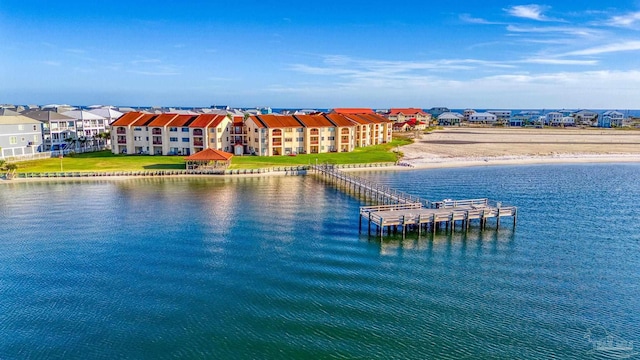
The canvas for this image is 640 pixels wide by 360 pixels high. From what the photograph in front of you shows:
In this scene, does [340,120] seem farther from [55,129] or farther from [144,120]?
[55,129]

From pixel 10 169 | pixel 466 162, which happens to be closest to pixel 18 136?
pixel 10 169

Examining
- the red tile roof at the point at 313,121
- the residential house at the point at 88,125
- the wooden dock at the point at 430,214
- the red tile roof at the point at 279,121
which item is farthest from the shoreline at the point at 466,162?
the wooden dock at the point at 430,214

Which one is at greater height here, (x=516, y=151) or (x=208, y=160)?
(x=516, y=151)

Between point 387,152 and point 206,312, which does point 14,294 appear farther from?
point 387,152

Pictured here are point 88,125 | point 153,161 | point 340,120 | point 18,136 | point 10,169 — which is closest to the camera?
point 10,169

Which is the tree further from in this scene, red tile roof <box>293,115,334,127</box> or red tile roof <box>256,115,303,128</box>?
red tile roof <box>293,115,334,127</box>

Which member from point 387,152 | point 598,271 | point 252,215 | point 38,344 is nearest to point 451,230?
point 598,271
